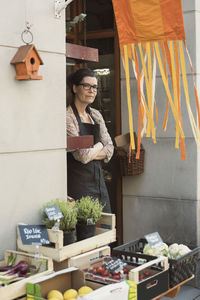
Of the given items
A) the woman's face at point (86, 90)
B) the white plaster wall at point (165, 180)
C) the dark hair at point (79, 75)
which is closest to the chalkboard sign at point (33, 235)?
the woman's face at point (86, 90)

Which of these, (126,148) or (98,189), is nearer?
(98,189)

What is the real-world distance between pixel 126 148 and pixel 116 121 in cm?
63

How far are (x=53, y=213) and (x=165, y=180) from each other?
9.01ft

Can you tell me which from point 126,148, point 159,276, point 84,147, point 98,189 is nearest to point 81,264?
point 159,276

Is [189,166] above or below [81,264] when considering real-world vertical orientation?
above

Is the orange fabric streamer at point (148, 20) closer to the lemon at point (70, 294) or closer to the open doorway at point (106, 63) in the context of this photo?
the lemon at point (70, 294)

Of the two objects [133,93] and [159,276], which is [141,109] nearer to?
[159,276]

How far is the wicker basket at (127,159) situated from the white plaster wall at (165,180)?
0.15 meters

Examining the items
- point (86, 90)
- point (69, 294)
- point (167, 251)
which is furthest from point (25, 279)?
point (86, 90)

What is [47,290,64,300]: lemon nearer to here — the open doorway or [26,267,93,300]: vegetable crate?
[26,267,93,300]: vegetable crate

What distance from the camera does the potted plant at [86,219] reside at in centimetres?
400

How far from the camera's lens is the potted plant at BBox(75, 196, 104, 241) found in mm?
4004

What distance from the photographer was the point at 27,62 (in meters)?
3.68

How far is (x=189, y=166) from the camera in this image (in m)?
6.18
